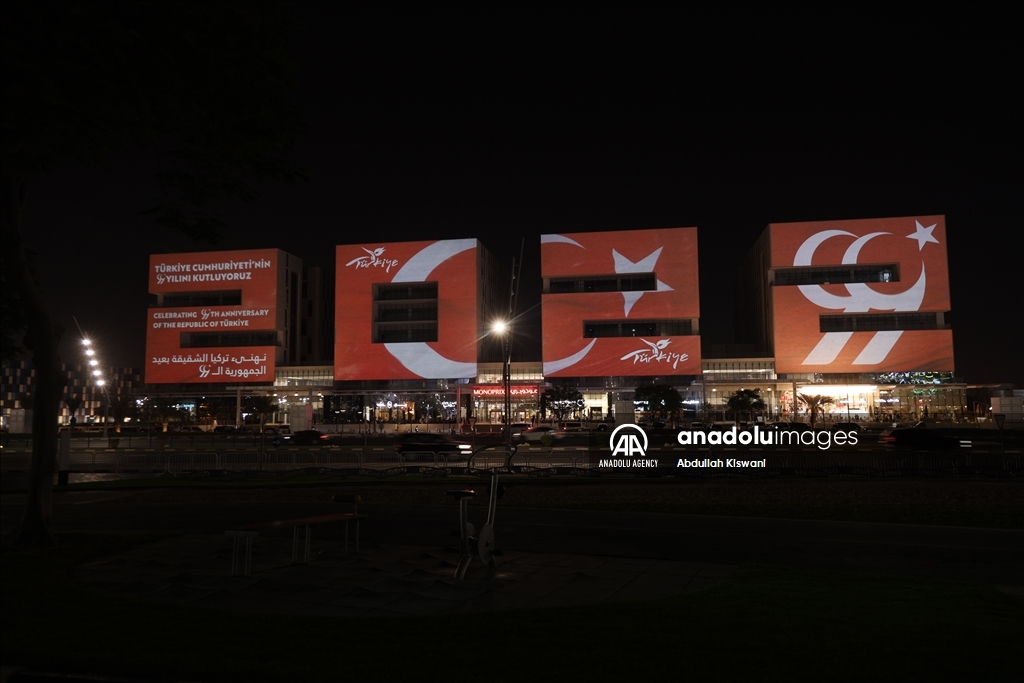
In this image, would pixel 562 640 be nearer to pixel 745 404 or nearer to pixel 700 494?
pixel 700 494

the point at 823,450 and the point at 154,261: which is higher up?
the point at 154,261

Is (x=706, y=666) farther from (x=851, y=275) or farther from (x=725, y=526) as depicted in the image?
(x=851, y=275)

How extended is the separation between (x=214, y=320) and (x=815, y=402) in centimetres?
8564

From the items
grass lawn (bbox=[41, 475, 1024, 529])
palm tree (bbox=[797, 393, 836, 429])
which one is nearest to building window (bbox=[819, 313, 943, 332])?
palm tree (bbox=[797, 393, 836, 429])

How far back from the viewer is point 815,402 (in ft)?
275

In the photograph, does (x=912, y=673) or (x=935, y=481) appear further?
(x=935, y=481)

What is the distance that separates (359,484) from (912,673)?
1975cm

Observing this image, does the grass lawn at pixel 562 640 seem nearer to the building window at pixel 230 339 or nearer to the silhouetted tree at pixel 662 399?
the silhouetted tree at pixel 662 399

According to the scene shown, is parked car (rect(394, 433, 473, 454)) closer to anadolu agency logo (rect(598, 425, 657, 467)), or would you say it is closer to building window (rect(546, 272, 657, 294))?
anadolu agency logo (rect(598, 425, 657, 467))

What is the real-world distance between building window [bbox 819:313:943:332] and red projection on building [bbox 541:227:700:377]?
59.4ft

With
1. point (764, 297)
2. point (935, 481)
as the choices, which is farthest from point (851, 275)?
point (935, 481)

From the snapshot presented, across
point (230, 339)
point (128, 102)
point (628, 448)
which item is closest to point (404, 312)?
point (230, 339)

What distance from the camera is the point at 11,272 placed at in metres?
11.8

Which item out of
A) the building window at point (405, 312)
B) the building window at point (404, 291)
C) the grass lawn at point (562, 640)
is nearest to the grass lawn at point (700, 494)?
the grass lawn at point (562, 640)
